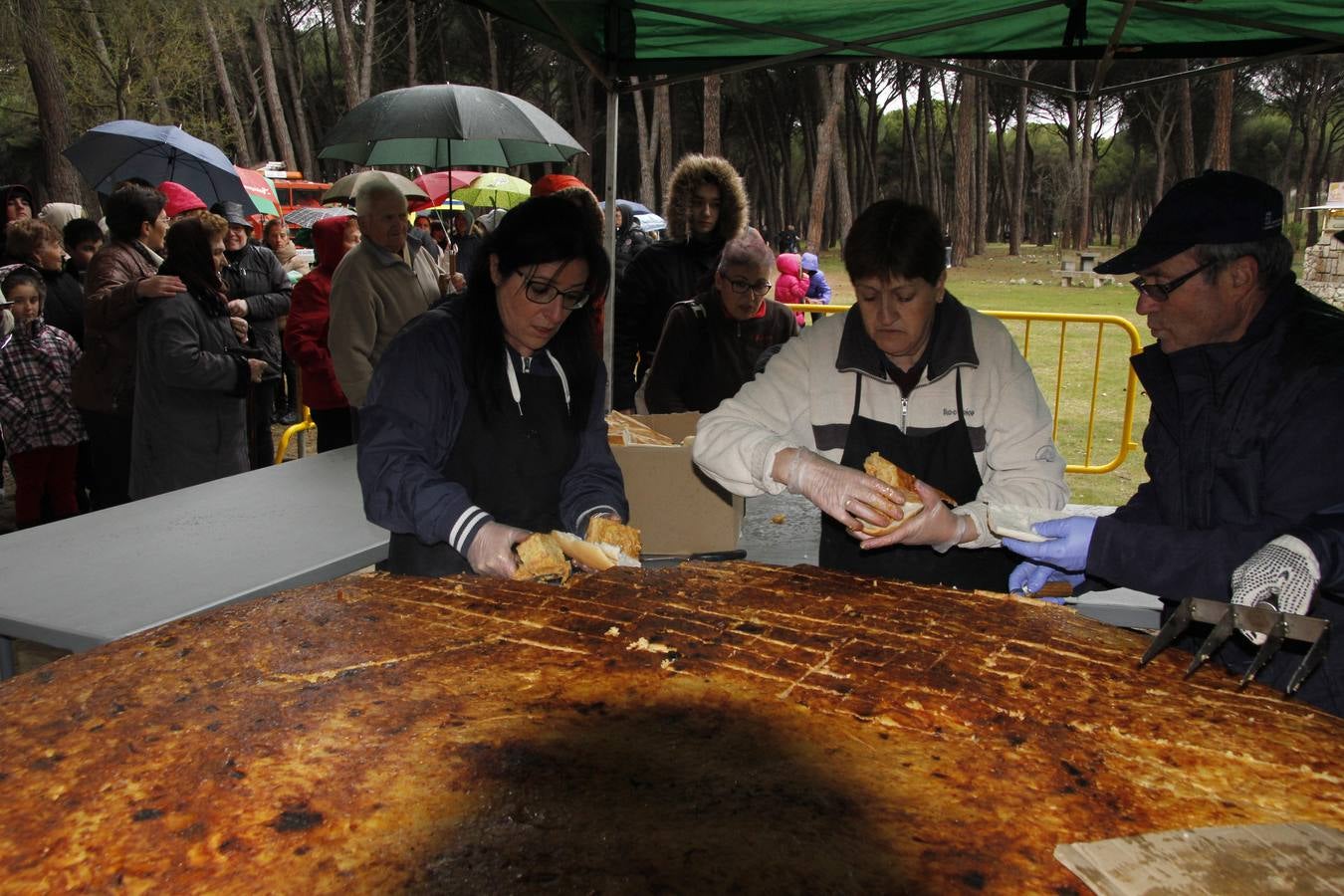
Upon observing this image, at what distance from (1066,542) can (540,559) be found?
1.20 metres

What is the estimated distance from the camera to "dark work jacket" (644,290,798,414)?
449 cm

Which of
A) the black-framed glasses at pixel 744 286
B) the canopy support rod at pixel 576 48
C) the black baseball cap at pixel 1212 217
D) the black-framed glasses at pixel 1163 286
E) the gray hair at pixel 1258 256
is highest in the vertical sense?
the canopy support rod at pixel 576 48

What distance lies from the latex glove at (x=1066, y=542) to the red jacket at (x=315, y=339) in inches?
158

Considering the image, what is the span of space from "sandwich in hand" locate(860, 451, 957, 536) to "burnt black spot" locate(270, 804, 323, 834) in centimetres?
138

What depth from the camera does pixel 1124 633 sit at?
81.6 inches

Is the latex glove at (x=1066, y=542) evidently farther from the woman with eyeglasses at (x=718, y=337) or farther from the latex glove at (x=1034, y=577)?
the woman with eyeglasses at (x=718, y=337)

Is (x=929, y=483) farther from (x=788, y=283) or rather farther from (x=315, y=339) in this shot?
(x=788, y=283)

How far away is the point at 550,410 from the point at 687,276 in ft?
8.19

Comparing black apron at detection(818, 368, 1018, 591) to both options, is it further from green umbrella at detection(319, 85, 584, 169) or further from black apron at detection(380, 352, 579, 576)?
green umbrella at detection(319, 85, 584, 169)

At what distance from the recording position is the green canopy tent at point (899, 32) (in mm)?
3773

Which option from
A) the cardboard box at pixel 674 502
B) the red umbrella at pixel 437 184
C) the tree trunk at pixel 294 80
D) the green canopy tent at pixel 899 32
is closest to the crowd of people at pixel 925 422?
the cardboard box at pixel 674 502

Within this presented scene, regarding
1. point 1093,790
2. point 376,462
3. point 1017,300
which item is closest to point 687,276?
point 376,462

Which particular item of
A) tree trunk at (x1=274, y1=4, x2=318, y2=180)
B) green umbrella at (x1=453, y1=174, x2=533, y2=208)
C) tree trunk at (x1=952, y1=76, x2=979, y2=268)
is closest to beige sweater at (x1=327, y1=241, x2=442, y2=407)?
green umbrella at (x1=453, y1=174, x2=533, y2=208)

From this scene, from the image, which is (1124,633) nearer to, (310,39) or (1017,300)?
(1017,300)
